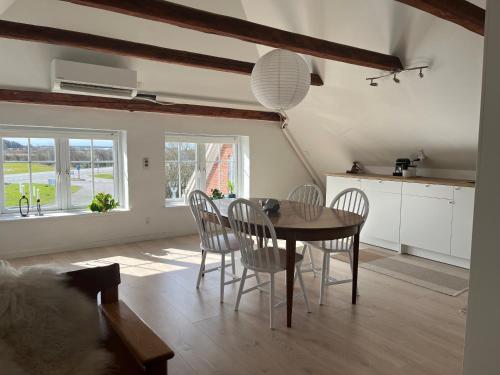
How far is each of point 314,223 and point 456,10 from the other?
169cm

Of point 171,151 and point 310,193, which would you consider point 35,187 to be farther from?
→ point 310,193

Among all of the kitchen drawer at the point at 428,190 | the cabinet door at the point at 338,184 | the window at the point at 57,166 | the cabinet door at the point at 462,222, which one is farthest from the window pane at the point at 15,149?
the cabinet door at the point at 462,222

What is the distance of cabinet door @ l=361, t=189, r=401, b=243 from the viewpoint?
15.7 ft

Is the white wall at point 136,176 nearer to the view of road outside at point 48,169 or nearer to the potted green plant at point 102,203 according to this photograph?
the potted green plant at point 102,203

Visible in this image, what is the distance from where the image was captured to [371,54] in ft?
11.1

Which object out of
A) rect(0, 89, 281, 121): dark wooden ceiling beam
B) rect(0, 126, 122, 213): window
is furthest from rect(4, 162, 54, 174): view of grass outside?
rect(0, 89, 281, 121): dark wooden ceiling beam

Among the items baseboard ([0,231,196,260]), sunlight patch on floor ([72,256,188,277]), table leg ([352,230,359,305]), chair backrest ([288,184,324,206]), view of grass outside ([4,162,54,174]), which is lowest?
sunlight patch on floor ([72,256,188,277])

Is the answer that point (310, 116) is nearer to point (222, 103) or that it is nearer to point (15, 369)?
point (222, 103)

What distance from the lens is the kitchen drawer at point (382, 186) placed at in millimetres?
4762

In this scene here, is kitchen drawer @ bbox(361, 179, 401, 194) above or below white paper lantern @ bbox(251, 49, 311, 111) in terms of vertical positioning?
below

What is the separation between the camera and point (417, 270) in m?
4.00

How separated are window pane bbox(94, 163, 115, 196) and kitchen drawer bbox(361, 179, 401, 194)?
3557mm

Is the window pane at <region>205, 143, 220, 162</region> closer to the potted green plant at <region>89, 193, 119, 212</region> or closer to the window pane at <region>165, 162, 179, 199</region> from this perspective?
the window pane at <region>165, 162, 179, 199</region>

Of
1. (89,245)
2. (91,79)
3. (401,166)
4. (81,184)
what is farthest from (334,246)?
(81,184)
